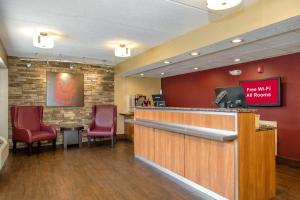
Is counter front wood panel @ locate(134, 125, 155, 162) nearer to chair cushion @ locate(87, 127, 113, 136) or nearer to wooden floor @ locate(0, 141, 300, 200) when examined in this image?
wooden floor @ locate(0, 141, 300, 200)

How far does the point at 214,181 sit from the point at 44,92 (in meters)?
5.40

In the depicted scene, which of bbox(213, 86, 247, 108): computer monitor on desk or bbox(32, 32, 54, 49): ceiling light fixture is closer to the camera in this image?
bbox(213, 86, 247, 108): computer monitor on desk

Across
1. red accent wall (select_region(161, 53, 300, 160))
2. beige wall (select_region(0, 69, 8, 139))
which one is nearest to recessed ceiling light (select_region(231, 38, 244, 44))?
red accent wall (select_region(161, 53, 300, 160))

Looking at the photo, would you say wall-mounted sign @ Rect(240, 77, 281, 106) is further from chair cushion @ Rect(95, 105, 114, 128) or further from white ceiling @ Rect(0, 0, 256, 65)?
chair cushion @ Rect(95, 105, 114, 128)

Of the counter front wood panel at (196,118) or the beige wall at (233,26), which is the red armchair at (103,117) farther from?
the beige wall at (233,26)

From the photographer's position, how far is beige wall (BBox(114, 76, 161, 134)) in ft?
24.6

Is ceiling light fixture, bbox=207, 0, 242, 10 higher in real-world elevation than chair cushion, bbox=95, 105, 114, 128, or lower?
higher

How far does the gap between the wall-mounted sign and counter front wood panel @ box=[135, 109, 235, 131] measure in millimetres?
2481

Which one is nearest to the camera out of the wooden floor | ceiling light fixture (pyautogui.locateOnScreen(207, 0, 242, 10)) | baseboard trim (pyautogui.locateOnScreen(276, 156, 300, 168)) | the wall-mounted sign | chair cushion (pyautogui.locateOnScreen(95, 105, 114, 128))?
ceiling light fixture (pyautogui.locateOnScreen(207, 0, 242, 10))

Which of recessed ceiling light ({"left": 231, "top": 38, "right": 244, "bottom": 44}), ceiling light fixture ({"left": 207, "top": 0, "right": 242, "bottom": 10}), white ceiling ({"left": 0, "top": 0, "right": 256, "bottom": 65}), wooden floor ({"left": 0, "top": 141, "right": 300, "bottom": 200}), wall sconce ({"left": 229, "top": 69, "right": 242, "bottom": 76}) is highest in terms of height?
white ceiling ({"left": 0, "top": 0, "right": 256, "bottom": 65})

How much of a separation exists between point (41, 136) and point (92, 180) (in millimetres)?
2571

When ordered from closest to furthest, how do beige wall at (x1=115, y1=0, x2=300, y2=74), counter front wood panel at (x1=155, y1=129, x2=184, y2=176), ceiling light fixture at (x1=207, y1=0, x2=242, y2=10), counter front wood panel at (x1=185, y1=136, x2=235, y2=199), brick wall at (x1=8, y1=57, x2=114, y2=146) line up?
ceiling light fixture at (x1=207, y1=0, x2=242, y2=10)
beige wall at (x1=115, y1=0, x2=300, y2=74)
counter front wood panel at (x1=185, y1=136, x2=235, y2=199)
counter front wood panel at (x1=155, y1=129, x2=184, y2=176)
brick wall at (x1=8, y1=57, x2=114, y2=146)

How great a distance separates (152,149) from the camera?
4.35m

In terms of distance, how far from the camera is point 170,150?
3.78m
